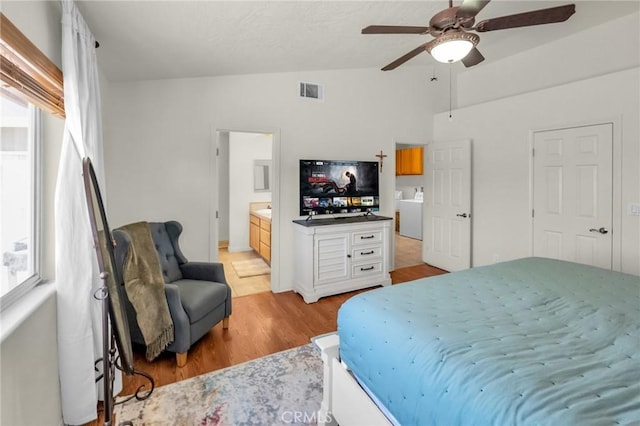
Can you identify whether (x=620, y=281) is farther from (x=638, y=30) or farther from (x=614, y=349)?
(x=638, y=30)

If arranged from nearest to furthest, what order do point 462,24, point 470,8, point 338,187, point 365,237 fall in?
1. point 470,8
2. point 462,24
3. point 365,237
4. point 338,187

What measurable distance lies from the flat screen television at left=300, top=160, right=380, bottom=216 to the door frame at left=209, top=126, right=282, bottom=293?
1.03 ft

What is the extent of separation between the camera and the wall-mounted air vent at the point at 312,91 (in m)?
3.88

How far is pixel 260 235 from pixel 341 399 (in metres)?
3.94

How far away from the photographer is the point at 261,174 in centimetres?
607

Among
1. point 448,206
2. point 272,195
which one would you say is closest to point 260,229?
point 272,195

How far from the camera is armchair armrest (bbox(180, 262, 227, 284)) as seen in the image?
2895 millimetres

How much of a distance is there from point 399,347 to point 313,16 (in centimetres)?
239

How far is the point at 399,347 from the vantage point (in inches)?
50.0

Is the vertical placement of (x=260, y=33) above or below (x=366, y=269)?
above

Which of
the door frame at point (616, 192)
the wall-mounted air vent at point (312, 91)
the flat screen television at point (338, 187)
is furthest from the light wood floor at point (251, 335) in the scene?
the door frame at point (616, 192)

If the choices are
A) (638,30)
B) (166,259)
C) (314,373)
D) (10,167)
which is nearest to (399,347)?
(314,373)

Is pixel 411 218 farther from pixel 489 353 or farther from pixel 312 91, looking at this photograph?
pixel 489 353

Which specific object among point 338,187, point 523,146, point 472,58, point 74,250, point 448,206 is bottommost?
point 74,250
